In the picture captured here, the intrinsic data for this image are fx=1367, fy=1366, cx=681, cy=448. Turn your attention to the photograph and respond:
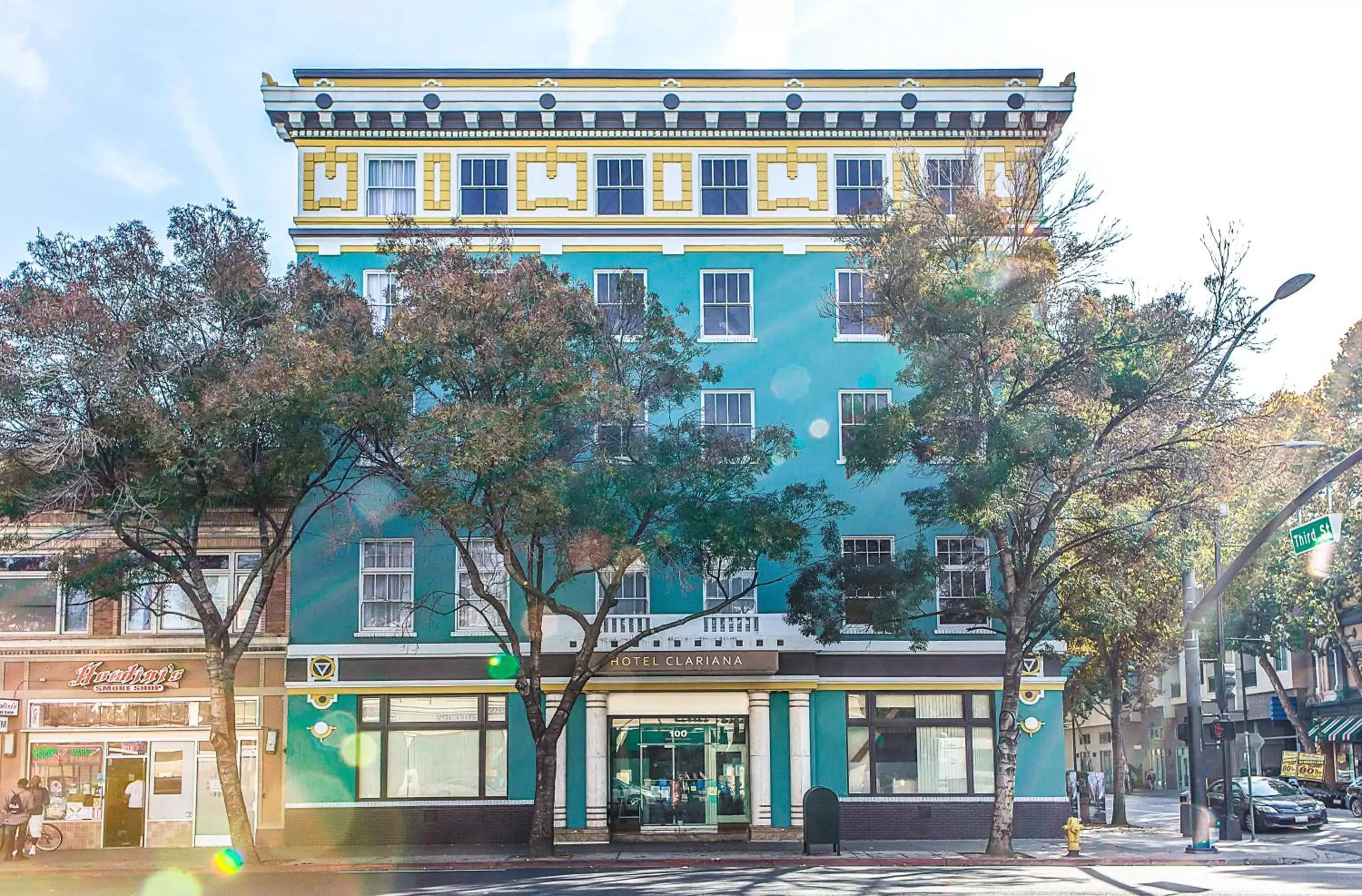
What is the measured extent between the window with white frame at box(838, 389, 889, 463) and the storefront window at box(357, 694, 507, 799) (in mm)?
10265

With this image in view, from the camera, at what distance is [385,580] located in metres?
32.5

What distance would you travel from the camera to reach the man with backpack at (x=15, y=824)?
29.0 meters

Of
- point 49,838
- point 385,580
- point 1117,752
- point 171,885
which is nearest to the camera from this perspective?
point 171,885

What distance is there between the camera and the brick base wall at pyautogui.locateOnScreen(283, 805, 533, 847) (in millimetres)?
31281

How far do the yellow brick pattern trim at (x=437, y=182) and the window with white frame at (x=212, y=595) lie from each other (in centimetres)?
958

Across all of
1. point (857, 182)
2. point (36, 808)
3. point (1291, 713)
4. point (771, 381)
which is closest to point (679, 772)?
point (771, 381)

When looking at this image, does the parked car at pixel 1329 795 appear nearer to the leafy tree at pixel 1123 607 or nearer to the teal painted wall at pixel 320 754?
the leafy tree at pixel 1123 607

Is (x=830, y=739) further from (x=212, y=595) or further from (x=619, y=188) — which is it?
(x=212, y=595)

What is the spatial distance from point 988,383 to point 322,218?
662 inches

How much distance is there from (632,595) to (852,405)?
709 cm

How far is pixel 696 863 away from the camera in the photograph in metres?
27.1

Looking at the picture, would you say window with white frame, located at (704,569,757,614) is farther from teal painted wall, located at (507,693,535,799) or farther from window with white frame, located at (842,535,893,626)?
teal painted wall, located at (507,693,535,799)

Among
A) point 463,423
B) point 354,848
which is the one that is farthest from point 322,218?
point 354,848

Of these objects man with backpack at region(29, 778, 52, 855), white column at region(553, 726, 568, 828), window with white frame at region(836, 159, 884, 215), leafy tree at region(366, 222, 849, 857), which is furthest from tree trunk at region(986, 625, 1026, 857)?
man with backpack at region(29, 778, 52, 855)
